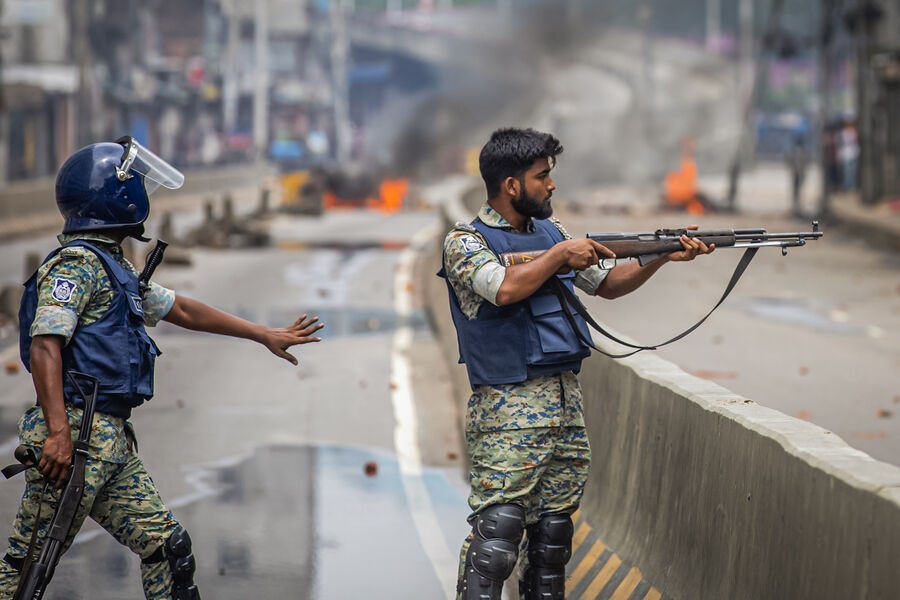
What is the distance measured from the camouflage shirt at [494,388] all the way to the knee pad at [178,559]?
1.07m

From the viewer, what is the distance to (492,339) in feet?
18.1

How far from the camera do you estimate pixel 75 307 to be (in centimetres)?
527

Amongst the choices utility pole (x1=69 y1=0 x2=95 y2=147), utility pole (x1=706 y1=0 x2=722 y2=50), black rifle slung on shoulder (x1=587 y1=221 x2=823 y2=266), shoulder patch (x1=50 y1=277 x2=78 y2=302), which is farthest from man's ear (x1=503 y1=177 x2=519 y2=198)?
utility pole (x1=706 y1=0 x2=722 y2=50)

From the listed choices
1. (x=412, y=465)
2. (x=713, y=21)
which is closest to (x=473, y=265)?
(x=412, y=465)

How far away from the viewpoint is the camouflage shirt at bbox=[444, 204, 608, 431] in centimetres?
543

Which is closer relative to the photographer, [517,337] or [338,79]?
[517,337]

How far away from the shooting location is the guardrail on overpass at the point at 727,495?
440 cm

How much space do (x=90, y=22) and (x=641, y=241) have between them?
2749 inches

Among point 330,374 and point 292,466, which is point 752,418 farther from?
point 330,374

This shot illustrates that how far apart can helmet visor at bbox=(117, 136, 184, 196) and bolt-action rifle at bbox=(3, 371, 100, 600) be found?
779 millimetres

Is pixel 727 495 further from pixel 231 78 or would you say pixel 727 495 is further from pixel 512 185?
pixel 231 78

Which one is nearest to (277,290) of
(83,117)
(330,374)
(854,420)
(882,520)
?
(330,374)

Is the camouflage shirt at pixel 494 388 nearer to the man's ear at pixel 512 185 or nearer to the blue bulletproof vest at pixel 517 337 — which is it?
the blue bulletproof vest at pixel 517 337

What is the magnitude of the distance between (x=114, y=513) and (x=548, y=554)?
151cm
